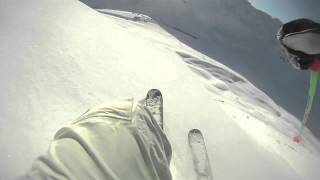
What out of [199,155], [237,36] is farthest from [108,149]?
[237,36]

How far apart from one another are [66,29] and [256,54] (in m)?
3.73

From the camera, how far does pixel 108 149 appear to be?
100 cm

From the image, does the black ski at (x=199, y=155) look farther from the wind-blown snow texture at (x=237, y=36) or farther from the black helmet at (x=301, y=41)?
the wind-blown snow texture at (x=237, y=36)

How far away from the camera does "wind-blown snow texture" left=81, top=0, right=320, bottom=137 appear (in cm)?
488

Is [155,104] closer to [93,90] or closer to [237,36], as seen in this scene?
[93,90]

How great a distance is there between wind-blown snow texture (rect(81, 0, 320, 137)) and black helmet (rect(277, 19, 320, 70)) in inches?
130

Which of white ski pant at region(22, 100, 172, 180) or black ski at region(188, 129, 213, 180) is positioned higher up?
white ski pant at region(22, 100, 172, 180)

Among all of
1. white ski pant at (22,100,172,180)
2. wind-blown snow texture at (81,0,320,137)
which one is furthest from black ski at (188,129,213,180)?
wind-blown snow texture at (81,0,320,137)

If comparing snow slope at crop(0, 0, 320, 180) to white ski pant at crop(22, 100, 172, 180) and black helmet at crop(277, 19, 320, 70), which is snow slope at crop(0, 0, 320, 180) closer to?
white ski pant at crop(22, 100, 172, 180)

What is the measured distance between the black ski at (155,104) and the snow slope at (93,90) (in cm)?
5

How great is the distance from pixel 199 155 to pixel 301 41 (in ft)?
1.99

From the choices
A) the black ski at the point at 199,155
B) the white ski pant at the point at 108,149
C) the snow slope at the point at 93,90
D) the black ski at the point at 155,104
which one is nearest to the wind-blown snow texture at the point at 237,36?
the snow slope at the point at 93,90

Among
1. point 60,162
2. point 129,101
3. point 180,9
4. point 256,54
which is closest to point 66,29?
point 129,101

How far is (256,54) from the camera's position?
5.27 metres
